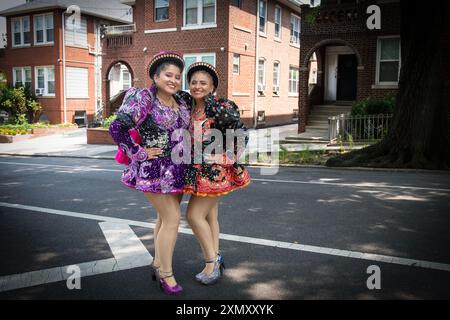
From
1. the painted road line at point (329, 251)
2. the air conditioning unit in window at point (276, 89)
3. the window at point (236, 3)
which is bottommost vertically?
the painted road line at point (329, 251)

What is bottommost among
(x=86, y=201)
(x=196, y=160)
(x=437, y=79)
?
(x=86, y=201)

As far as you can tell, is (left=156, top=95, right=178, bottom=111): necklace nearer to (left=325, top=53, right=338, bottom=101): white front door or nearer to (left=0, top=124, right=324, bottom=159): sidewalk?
(left=0, top=124, right=324, bottom=159): sidewalk

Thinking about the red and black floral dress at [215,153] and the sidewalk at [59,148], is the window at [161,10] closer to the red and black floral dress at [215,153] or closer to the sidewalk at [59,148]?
the sidewalk at [59,148]

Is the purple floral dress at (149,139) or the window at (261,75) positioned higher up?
the window at (261,75)

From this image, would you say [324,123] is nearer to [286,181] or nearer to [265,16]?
Answer: [265,16]

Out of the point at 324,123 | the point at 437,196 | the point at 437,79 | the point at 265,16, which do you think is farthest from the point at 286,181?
the point at 265,16

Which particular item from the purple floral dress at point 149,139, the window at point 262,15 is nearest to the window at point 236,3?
the window at point 262,15

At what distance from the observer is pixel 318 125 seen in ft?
67.9

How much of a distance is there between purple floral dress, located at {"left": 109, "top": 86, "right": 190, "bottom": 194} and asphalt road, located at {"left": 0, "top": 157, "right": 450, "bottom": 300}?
0.99 m

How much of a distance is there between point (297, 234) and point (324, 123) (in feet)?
51.3

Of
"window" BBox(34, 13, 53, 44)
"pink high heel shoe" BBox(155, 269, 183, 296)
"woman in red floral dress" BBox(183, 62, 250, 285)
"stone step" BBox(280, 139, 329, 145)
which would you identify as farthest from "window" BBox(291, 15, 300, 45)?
"pink high heel shoe" BBox(155, 269, 183, 296)

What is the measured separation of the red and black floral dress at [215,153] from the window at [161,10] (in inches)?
867

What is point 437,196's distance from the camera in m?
7.92

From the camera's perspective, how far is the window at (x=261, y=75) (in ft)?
87.0
